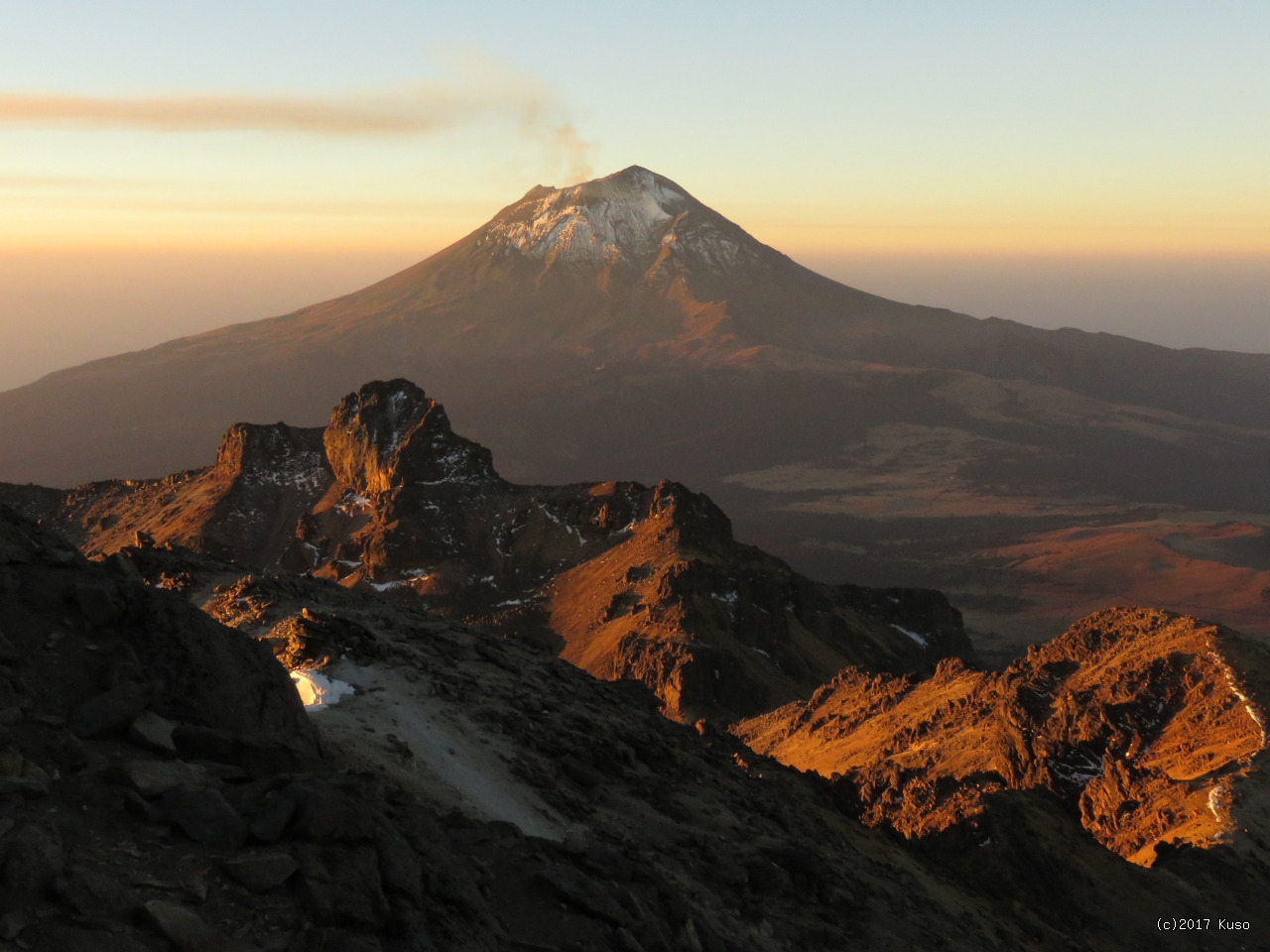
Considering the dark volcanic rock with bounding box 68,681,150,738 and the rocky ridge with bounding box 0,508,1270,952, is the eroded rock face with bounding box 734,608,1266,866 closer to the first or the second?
the rocky ridge with bounding box 0,508,1270,952

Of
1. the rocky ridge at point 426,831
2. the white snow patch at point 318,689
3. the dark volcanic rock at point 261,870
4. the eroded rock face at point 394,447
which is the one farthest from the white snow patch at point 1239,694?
the eroded rock face at point 394,447

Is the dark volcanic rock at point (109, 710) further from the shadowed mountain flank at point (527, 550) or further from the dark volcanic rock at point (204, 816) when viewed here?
the shadowed mountain flank at point (527, 550)

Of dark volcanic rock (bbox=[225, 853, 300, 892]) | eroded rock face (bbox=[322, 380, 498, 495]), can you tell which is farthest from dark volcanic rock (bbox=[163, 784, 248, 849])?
eroded rock face (bbox=[322, 380, 498, 495])

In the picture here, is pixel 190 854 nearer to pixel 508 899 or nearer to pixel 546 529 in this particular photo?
pixel 508 899

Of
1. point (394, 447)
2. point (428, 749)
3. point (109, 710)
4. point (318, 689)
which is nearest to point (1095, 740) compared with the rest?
point (428, 749)

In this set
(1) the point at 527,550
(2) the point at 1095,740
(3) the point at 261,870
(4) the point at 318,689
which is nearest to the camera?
(3) the point at 261,870

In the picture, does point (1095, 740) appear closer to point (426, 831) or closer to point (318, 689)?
point (318, 689)

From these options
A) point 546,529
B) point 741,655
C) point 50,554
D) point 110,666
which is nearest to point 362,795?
point 110,666
